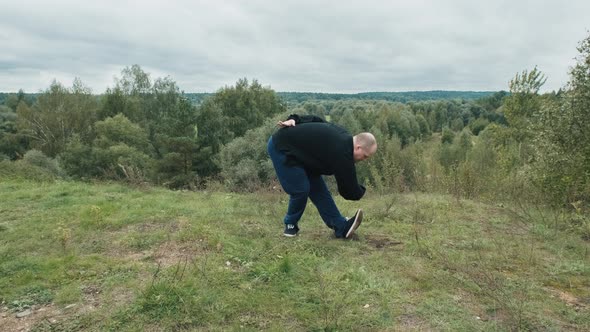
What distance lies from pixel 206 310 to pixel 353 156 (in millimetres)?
2309

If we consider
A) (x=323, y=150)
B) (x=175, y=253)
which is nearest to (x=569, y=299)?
(x=323, y=150)

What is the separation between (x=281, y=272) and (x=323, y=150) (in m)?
1.51

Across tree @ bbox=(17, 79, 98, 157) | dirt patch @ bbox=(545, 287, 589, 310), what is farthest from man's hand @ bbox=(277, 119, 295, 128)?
tree @ bbox=(17, 79, 98, 157)

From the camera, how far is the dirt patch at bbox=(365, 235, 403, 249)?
482 cm

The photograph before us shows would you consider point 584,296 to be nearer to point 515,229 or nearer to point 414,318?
point 414,318

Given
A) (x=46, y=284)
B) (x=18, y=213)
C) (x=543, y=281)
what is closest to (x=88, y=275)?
(x=46, y=284)

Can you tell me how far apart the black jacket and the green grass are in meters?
0.81

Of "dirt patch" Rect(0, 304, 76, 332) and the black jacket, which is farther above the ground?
the black jacket

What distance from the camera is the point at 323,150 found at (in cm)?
459

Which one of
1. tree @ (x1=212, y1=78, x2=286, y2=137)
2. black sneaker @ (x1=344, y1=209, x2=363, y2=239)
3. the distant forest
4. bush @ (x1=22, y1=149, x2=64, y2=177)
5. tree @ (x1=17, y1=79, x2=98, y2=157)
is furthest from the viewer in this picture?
the distant forest

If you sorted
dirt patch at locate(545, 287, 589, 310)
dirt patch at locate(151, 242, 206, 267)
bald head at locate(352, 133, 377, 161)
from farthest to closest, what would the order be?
bald head at locate(352, 133, 377, 161) → dirt patch at locate(151, 242, 206, 267) → dirt patch at locate(545, 287, 589, 310)

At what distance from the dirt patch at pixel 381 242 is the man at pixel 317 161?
29 centimetres

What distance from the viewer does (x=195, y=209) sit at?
6.57 metres

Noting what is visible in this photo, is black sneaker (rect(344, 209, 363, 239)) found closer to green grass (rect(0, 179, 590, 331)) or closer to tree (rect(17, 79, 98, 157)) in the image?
green grass (rect(0, 179, 590, 331))
